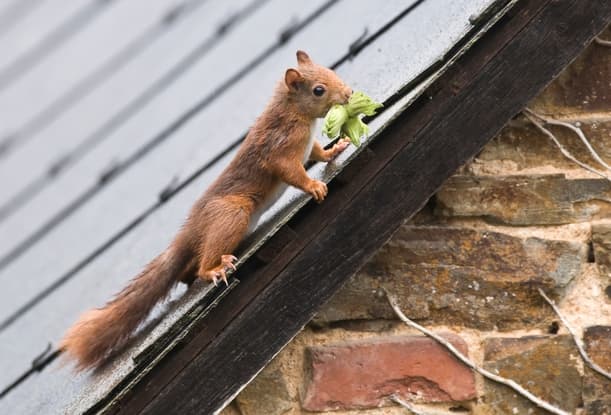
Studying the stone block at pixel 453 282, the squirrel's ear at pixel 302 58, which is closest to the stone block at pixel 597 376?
the stone block at pixel 453 282

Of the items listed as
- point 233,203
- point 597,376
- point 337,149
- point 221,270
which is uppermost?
point 337,149

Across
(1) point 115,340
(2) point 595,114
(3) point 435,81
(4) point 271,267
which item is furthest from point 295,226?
(2) point 595,114

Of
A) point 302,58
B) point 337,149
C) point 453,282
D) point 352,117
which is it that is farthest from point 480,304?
point 302,58

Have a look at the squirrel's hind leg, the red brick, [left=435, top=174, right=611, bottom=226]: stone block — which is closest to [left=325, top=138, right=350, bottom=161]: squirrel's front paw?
the squirrel's hind leg

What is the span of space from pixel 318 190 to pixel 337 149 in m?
0.55

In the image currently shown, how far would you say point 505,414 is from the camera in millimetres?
2859

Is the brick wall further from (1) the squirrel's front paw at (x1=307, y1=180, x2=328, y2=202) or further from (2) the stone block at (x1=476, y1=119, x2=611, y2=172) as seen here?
(1) the squirrel's front paw at (x1=307, y1=180, x2=328, y2=202)

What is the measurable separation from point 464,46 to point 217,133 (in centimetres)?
121

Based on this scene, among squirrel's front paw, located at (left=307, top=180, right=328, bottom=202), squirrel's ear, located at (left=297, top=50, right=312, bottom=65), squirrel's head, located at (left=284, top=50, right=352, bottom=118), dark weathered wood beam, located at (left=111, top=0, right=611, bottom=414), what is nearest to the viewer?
dark weathered wood beam, located at (left=111, top=0, right=611, bottom=414)

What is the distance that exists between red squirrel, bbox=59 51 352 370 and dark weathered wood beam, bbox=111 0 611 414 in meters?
0.29

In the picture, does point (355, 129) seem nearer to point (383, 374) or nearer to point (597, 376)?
point (383, 374)

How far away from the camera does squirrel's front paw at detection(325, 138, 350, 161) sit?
3254mm

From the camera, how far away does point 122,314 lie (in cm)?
317

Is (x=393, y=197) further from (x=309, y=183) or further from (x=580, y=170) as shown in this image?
(x=580, y=170)
